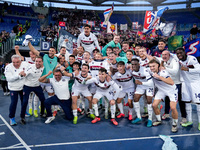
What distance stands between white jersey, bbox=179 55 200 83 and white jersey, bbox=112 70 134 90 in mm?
1719

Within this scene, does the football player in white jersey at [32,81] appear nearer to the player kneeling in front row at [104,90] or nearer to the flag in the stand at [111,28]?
the player kneeling in front row at [104,90]

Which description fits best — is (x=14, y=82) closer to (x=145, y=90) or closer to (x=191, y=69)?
(x=145, y=90)

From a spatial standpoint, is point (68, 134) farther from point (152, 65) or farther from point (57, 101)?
point (152, 65)

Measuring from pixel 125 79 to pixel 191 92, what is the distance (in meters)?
2.12

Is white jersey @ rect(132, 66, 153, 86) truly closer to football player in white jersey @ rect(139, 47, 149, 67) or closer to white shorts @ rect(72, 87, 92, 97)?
football player in white jersey @ rect(139, 47, 149, 67)

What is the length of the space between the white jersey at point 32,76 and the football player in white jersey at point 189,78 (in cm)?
461

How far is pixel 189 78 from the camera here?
5.29 meters

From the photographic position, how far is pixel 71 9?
118 ft

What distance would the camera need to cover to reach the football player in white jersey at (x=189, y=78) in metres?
5.11

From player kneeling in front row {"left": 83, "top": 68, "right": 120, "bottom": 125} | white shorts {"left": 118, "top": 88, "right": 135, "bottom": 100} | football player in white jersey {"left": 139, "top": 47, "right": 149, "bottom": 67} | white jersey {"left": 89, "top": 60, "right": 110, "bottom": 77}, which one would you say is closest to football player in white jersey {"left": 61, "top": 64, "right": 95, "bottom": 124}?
player kneeling in front row {"left": 83, "top": 68, "right": 120, "bottom": 125}

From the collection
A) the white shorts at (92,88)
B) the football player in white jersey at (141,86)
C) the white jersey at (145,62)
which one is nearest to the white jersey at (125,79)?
the football player in white jersey at (141,86)

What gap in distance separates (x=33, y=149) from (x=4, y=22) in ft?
93.4

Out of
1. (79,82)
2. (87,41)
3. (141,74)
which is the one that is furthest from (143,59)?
(87,41)

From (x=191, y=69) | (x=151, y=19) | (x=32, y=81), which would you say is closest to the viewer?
(x=191, y=69)
